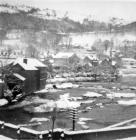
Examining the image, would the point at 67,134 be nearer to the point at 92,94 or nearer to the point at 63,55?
the point at 92,94

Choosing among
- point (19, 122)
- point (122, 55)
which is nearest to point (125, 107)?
point (19, 122)

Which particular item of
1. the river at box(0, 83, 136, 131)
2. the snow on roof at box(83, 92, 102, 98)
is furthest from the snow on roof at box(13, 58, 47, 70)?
the snow on roof at box(83, 92, 102, 98)

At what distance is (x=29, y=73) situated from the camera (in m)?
23.5

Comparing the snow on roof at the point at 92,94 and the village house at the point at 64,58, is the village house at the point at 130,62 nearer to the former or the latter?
the village house at the point at 64,58

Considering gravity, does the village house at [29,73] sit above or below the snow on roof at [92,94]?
above

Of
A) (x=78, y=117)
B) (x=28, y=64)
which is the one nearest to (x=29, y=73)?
(x=28, y=64)

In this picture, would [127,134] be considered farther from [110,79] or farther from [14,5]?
[110,79]

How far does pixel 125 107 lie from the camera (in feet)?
61.9

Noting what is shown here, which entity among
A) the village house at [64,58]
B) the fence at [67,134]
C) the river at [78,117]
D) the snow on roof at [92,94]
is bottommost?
the snow on roof at [92,94]

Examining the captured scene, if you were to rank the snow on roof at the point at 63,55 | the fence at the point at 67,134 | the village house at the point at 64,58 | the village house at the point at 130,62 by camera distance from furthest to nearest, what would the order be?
the snow on roof at the point at 63,55, the village house at the point at 64,58, the village house at the point at 130,62, the fence at the point at 67,134

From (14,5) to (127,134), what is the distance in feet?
27.5

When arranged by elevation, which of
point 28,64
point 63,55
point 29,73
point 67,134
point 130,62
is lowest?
point 67,134

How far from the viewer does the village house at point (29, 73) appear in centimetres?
2273

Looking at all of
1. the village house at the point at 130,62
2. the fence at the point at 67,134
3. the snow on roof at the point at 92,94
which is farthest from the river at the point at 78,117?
the village house at the point at 130,62
